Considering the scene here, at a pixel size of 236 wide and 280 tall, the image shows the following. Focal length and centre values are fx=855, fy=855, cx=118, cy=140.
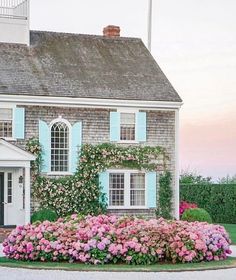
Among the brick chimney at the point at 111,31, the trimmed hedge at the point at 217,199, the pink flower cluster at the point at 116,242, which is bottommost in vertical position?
the pink flower cluster at the point at 116,242

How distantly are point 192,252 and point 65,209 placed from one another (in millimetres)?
14467

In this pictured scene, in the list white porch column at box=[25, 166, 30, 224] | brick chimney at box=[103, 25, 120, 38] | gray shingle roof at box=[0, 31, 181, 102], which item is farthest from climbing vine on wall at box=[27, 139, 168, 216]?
brick chimney at box=[103, 25, 120, 38]

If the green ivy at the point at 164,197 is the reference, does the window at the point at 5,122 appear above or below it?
above

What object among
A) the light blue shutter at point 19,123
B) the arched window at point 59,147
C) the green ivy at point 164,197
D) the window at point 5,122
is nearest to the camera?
the light blue shutter at point 19,123

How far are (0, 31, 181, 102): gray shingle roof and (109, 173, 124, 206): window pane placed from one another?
3.35 m

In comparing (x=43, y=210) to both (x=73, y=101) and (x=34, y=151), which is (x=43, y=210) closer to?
(x=34, y=151)

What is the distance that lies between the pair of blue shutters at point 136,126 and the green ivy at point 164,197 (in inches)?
75.2

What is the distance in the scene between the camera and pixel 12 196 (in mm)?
34688

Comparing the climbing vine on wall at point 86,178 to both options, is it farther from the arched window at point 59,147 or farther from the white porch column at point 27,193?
the white porch column at point 27,193

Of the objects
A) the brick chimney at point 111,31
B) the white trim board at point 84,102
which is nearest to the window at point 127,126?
the white trim board at point 84,102

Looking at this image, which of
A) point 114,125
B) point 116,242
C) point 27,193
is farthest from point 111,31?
point 116,242

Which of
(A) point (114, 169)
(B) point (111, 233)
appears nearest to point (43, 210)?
(A) point (114, 169)

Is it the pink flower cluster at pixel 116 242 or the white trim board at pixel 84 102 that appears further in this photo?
the white trim board at pixel 84 102

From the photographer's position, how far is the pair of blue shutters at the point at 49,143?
3456 cm
